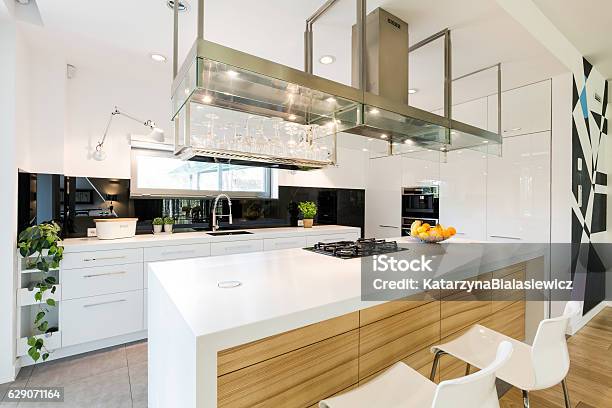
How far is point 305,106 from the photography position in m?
1.80

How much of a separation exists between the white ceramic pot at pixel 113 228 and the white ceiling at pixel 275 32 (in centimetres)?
141

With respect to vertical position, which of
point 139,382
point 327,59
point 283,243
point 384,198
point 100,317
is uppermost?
point 327,59

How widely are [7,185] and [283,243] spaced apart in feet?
7.73

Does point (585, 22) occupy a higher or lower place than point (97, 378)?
higher

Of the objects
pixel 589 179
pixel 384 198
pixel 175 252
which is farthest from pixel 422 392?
pixel 384 198

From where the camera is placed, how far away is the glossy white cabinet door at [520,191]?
9.73 ft

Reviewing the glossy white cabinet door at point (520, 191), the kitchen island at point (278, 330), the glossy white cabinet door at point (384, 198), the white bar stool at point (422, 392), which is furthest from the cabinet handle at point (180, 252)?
the glossy white cabinet door at point (520, 191)

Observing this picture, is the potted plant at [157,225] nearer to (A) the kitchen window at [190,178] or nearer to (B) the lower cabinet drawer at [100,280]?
(A) the kitchen window at [190,178]

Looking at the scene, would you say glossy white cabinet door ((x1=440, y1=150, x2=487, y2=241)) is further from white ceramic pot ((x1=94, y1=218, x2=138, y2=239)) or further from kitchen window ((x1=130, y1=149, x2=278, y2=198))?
white ceramic pot ((x1=94, y1=218, x2=138, y2=239))

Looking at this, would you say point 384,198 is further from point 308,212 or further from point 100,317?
point 100,317

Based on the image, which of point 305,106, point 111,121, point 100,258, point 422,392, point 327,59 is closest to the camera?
point 422,392

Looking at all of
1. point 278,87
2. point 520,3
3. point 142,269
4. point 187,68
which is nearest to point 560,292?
point 520,3

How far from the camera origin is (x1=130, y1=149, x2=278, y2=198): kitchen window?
3.24 m

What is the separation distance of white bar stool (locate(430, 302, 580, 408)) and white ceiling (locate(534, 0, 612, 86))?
2.07m
